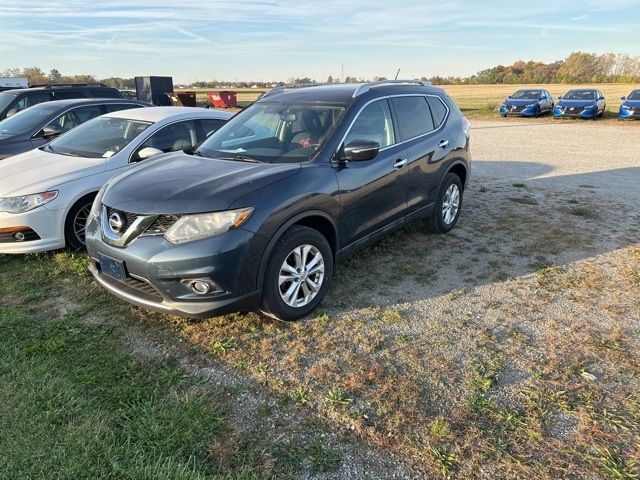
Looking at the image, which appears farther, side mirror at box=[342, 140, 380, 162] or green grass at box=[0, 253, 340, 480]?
side mirror at box=[342, 140, 380, 162]

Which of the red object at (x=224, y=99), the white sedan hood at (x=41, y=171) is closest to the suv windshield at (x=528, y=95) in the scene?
the red object at (x=224, y=99)

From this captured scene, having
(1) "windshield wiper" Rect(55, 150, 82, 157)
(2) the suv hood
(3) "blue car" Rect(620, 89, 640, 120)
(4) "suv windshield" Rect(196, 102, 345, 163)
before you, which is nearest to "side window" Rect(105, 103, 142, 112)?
(1) "windshield wiper" Rect(55, 150, 82, 157)

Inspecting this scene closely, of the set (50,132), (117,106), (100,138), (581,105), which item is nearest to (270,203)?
(100,138)

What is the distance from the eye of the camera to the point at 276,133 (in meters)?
4.27

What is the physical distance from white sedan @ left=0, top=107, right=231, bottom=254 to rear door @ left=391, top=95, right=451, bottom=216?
268cm

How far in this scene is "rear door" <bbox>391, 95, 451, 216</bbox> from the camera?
4738mm

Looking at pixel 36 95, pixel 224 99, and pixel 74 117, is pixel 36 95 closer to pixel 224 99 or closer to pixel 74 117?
pixel 74 117

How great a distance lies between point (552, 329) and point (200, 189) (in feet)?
9.36

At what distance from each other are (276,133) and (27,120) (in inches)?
202

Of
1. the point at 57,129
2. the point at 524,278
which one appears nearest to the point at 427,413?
the point at 524,278

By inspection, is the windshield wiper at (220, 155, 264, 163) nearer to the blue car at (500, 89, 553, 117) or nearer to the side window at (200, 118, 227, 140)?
the side window at (200, 118, 227, 140)

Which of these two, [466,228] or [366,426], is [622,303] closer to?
[466,228]

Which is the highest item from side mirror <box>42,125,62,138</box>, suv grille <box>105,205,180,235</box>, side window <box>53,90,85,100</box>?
side window <box>53,90,85,100</box>

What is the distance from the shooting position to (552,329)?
3.60 m
